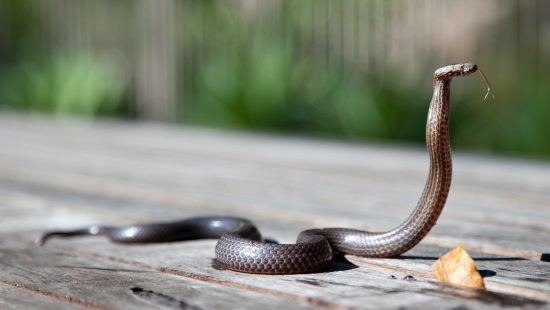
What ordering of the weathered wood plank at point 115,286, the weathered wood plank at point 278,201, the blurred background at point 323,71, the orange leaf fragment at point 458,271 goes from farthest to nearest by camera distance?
1. the blurred background at point 323,71
2. the weathered wood plank at point 278,201
3. the orange leaf fragment at point 458,271
4. the weathered wood plank at point 115,286

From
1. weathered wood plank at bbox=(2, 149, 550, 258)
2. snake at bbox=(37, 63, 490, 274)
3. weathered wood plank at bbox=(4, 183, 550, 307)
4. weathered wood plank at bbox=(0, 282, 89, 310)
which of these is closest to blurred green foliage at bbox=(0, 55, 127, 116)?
weathered wood plank at bbox=(2, 149, 550, 258)

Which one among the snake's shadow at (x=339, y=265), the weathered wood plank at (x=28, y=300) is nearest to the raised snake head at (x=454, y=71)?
the snake's shadow at (x=339, y=265)

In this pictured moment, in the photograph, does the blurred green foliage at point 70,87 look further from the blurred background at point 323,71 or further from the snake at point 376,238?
the snake at point 376,238

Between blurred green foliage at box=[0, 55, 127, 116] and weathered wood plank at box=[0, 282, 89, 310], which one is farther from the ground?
blurred green foliage at box=[0, 55, 127, 116]

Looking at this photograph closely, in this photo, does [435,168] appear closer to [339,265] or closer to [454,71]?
[454,71]

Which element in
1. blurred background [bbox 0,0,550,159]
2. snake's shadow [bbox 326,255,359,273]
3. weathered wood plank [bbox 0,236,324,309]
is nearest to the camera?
weathered wood plank [bbox 0,236,324,309]

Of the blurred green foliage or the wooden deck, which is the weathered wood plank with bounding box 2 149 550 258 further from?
the blurred green foliage

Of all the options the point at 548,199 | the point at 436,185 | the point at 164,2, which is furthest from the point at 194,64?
the point at 436,185
